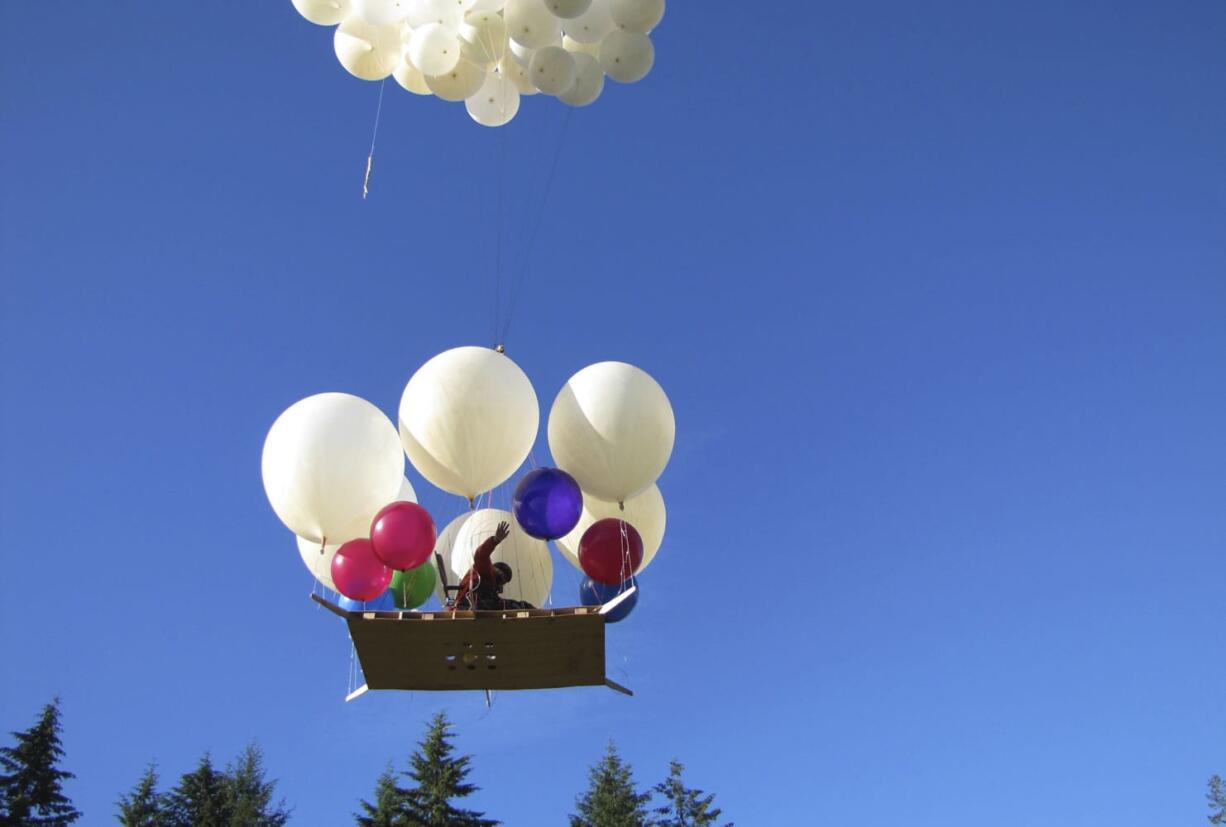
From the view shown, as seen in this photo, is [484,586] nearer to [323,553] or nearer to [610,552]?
[610,552]

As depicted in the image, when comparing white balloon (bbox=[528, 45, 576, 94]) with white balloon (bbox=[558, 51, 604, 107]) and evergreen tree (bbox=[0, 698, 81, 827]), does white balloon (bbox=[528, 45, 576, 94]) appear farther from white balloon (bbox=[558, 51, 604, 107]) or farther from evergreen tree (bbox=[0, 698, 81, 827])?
evergreen tree (bbox=[0, 698, 81, 827])

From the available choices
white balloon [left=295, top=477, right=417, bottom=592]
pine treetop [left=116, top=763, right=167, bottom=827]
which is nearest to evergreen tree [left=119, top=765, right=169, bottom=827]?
pine treetop [left=116, top=763, right=167, bottom=827]

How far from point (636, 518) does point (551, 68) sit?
3595mm

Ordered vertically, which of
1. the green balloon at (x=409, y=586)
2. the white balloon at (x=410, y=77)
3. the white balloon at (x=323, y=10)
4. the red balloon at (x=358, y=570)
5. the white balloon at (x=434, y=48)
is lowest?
the red balloon at (x=358, y=570)

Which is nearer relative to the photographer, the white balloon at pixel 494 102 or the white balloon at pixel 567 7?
the white balloon at pixel 567 7

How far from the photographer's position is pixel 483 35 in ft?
24.9

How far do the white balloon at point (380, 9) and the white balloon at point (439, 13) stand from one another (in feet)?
0.85

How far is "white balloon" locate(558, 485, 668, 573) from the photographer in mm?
7957

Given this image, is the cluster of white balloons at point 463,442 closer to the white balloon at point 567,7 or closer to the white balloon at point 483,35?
the white balloon at point 483,35

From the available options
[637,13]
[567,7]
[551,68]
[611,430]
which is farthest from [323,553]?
[637,13]

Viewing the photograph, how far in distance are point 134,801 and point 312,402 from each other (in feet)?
57.6

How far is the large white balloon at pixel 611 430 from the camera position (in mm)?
7320

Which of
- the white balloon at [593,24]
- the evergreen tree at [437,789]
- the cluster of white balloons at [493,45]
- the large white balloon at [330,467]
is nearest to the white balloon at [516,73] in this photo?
the cluster of white balloons at [493,45]

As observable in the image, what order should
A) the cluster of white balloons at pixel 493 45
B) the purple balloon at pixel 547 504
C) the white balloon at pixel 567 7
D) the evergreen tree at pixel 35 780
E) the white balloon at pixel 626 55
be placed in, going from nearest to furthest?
the purple balloon at pixel 547 504 → the white balloon at pixel 567 7 → the cluster of white balloons at pixel 493 45 → the white balloon at pixel 626 55 → the evergreen tree at pixel 35 780
